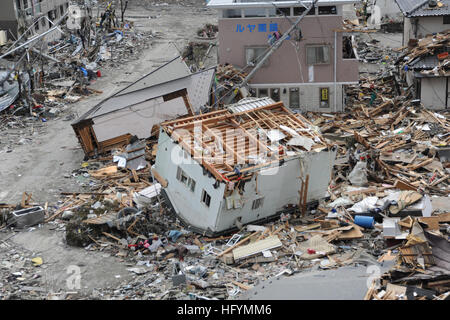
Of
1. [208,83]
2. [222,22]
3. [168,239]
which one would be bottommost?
[168,239]

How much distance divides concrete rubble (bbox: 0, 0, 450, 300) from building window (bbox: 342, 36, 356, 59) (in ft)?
9.83

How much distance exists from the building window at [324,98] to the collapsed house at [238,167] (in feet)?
37.0

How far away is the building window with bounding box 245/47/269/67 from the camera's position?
116 ft

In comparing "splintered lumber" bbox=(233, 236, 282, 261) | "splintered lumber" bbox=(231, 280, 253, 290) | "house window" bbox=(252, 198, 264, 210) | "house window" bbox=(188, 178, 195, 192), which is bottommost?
"splintered lumber" bbox=(231, 280, 253, 290)

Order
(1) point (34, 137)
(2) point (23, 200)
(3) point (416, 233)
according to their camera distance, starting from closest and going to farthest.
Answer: (3) point (416, 233) → (2) point (23, 200) → (1) point (34, 137)

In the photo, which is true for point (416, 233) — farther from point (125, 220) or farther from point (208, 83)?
point (208, 83)

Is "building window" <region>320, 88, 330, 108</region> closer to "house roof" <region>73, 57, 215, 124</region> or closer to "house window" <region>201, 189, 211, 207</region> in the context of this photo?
"house roof" <region>73, 57, 215, 124</region>

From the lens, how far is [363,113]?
115 ft

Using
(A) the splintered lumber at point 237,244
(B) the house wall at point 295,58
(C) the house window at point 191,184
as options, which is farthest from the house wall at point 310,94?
(A) the splintered lumber at point 237,244

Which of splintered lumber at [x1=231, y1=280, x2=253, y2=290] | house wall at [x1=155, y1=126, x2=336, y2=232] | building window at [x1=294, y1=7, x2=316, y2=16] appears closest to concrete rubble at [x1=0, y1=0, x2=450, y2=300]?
splintered lumber at [x1=231, y1=280, x2=253, y2=290]

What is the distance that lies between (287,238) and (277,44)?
14697mm

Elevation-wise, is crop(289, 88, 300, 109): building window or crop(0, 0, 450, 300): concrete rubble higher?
crop(289, 88, 300, 109): building window

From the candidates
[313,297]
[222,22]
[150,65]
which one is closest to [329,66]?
[222,22]

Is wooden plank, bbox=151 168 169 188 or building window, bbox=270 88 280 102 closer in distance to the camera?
wooden plank, bbox=151 168 169 188
